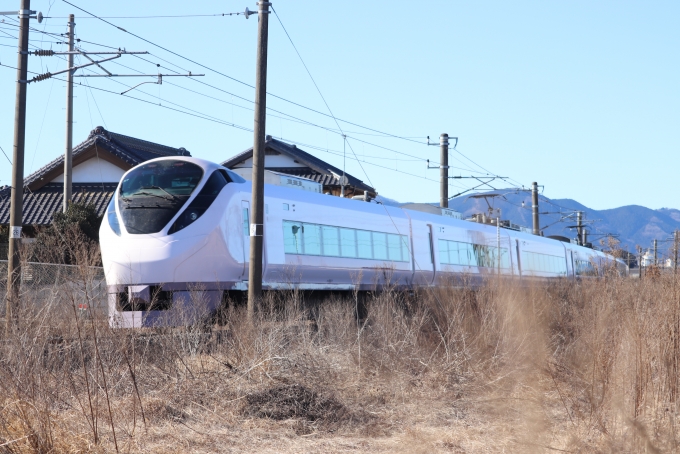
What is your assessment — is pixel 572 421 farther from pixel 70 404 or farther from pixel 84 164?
pixel 84 164

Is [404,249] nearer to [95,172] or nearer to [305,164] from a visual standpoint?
[95,172]

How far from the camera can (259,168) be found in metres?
13.8

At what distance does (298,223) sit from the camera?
644 inches

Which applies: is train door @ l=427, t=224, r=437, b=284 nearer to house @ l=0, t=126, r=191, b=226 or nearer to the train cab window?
the train cab window

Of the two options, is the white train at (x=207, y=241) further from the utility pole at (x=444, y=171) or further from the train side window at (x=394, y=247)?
the utility pole at (x=444, y=171)

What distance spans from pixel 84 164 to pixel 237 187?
15.7 m

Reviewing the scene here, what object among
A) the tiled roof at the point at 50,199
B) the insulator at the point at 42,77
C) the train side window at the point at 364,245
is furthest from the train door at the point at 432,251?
the tiled roof at the point at 50,199

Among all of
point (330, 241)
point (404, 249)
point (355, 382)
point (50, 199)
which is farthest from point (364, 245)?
point (50, 199)

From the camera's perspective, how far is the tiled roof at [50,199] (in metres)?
26.7

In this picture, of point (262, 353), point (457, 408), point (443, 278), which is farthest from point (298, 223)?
point (457, 408)

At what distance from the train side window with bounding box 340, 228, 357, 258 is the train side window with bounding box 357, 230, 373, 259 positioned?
0.59 feet

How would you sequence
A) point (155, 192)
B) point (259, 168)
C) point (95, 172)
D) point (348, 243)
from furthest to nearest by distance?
point (95, 172) < point (348, 243) < point (155, 192) < point (259, 168)

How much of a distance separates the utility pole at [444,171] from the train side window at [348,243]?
1027 cm

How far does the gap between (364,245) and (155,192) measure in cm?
547
